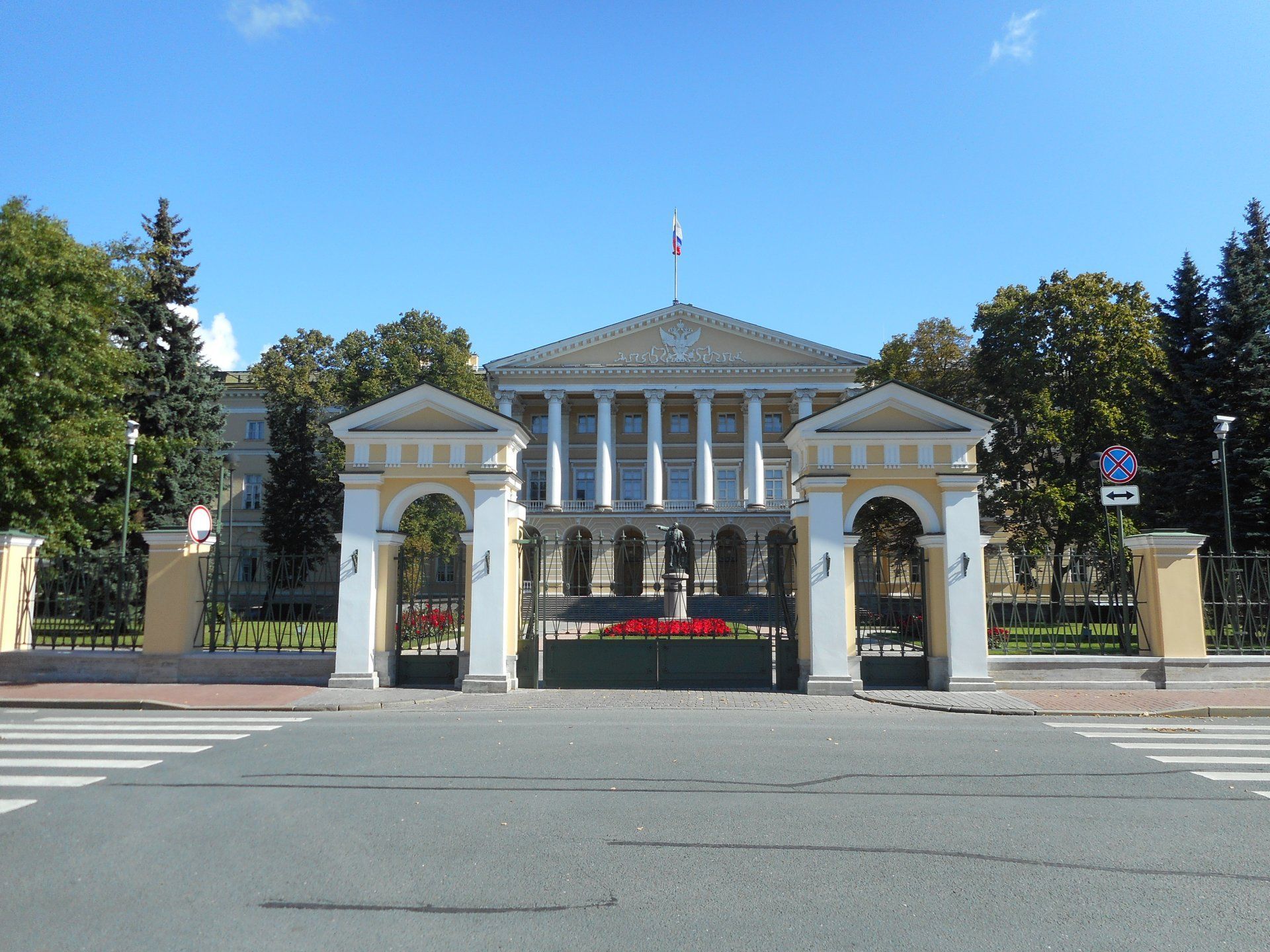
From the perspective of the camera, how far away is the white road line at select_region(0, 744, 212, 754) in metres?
9.69

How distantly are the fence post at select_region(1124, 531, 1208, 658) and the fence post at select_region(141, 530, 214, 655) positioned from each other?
56.9ft

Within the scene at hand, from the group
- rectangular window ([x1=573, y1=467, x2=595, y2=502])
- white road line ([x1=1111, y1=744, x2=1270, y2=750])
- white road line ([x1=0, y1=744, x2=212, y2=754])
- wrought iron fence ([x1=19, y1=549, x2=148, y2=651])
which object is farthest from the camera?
rectangular window ([x1=573, y1=467, x2=595, y2=502])

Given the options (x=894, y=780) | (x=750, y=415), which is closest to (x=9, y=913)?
(x=894, y=780)

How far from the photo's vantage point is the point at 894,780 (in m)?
8.28

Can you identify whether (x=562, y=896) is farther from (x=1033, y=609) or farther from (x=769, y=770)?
(x=1033, y=609)

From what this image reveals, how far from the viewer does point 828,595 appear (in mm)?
15273

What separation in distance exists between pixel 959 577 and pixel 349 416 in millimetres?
11466

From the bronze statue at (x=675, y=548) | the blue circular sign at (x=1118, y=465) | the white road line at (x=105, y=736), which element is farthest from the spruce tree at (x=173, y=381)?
the blue circular sign at (x=1118, y=465)

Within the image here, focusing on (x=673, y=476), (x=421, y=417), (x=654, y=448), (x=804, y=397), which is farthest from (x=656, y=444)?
(x=421, y=417)

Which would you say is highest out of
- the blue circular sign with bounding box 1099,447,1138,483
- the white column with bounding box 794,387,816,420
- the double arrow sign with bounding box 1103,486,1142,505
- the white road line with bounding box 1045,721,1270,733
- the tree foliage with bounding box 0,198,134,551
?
the white column with bounding box 794,387,816,420

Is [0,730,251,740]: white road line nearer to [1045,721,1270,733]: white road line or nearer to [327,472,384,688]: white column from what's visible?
[327,472,384,688]: white column

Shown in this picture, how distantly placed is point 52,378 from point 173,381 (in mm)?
9366

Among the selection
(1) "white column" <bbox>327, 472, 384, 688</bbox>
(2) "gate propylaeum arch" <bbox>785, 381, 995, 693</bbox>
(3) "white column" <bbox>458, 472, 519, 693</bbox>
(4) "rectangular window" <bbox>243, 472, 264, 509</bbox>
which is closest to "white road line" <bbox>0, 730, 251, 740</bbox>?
(1) "white column" <bbox>327, 472, 384, 688</bbox>

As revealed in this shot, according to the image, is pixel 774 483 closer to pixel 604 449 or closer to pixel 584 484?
pixel 604 449
